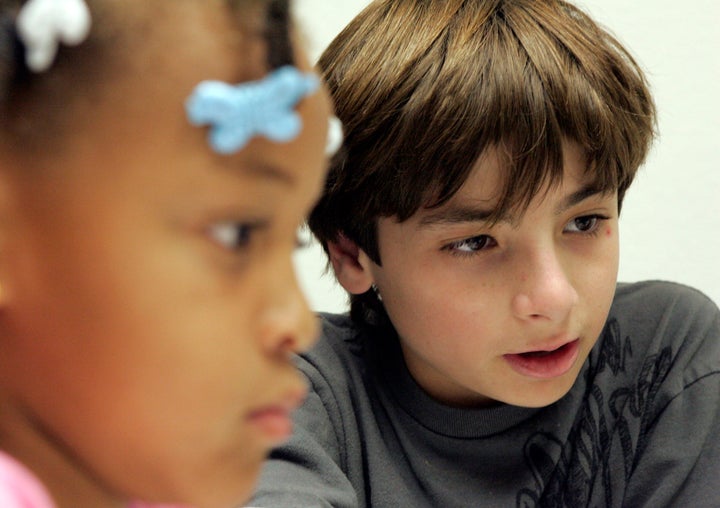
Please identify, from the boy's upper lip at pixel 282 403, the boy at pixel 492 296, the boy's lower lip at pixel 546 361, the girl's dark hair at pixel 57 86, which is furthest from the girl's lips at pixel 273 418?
the boy's lower lip at pixel 546 361

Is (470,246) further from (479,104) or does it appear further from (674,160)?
(674,160)

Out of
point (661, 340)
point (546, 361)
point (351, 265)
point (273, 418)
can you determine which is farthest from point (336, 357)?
point (273, 418)

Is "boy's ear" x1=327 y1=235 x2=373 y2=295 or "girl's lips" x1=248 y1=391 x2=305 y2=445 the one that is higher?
"girl's lips" x1=248 y1=391 x2=305 y2=445

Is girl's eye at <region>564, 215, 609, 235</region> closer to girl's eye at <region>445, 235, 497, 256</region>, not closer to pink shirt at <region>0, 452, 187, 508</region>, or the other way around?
girl's eye at <region>445, 235, 497, 256</region>

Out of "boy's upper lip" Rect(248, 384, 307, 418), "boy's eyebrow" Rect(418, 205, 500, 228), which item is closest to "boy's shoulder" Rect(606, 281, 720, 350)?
→ "boy's eyebrow" Rect(418, 205, 500, 228)

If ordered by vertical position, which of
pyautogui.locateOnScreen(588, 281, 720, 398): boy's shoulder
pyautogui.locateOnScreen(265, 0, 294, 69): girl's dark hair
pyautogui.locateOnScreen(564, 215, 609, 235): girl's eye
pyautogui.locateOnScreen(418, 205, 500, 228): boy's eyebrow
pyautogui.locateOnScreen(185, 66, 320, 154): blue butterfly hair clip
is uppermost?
pyautogui.locateOnScreen(265, 0, 294, 69): girl's dark hair

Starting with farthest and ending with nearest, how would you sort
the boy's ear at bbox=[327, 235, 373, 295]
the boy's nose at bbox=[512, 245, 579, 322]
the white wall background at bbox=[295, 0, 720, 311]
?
1. the white wall background at bbox=[295, 0, 720, 311]
2. the boy's ear at bbox=[327, 235, 373, 295]
3. the boy's nose at bbox=[512, 245, 579, 322]

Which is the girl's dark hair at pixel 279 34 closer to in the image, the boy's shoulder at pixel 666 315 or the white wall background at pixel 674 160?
the boy's shoulder at pixel 666 315

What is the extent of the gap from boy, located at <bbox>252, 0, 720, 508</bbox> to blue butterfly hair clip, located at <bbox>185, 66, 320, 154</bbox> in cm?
37

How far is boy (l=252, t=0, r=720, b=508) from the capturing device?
0.70m

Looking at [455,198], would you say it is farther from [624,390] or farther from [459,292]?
[624,390]

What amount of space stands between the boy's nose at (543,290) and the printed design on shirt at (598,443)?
0.62ft

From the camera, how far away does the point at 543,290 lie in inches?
27.3

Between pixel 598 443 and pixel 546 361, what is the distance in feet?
0.49
